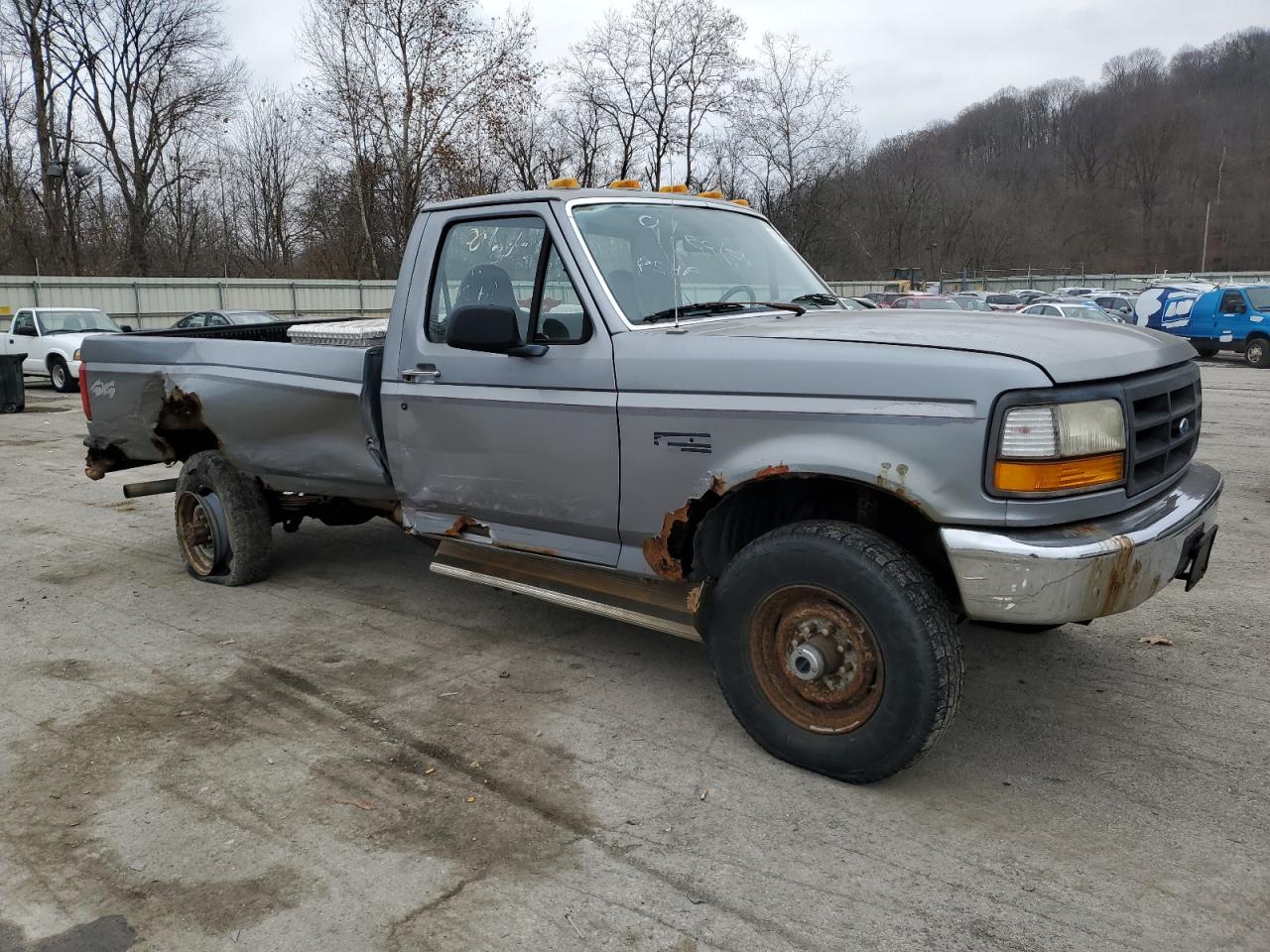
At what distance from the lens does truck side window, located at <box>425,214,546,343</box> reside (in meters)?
4.44

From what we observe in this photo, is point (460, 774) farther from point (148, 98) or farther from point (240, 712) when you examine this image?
point (148, 98)

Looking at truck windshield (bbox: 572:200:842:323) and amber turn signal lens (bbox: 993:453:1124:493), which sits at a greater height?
truck windshield (bbox: 572:200:842:323)

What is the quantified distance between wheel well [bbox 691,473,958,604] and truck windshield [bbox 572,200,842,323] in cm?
87

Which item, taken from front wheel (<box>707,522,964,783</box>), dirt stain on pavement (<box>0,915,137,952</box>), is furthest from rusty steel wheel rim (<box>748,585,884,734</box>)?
dirt stain on pavement (<box>0,915,137,952</box>)

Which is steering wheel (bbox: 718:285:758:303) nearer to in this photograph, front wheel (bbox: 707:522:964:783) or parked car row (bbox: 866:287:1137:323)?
front wheel (bbox: 707:522:964:783)

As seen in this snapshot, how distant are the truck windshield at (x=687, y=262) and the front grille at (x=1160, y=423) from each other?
1613 mm

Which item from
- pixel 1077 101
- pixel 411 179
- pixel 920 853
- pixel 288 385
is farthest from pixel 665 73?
pixel 1077 101

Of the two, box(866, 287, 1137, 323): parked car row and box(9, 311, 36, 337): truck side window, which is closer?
box(9, 311, 36, 337): truck side window

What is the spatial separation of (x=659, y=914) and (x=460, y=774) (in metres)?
1.13

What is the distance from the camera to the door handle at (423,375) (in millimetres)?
4676

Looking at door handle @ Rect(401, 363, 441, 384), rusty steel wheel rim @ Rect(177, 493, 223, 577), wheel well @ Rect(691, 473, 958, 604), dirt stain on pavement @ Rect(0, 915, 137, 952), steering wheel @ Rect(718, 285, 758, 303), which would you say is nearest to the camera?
dirt stain on pavement @ Rect(0, 915, 137, 952)

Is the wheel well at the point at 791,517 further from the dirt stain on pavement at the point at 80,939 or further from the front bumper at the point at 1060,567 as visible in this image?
the dirt stain on pavement at the point at 80,939

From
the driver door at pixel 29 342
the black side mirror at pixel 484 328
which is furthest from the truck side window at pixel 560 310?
the driver door at pixel 29 342

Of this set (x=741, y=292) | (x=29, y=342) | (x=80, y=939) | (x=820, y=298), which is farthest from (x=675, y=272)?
(x=29, y=342)
